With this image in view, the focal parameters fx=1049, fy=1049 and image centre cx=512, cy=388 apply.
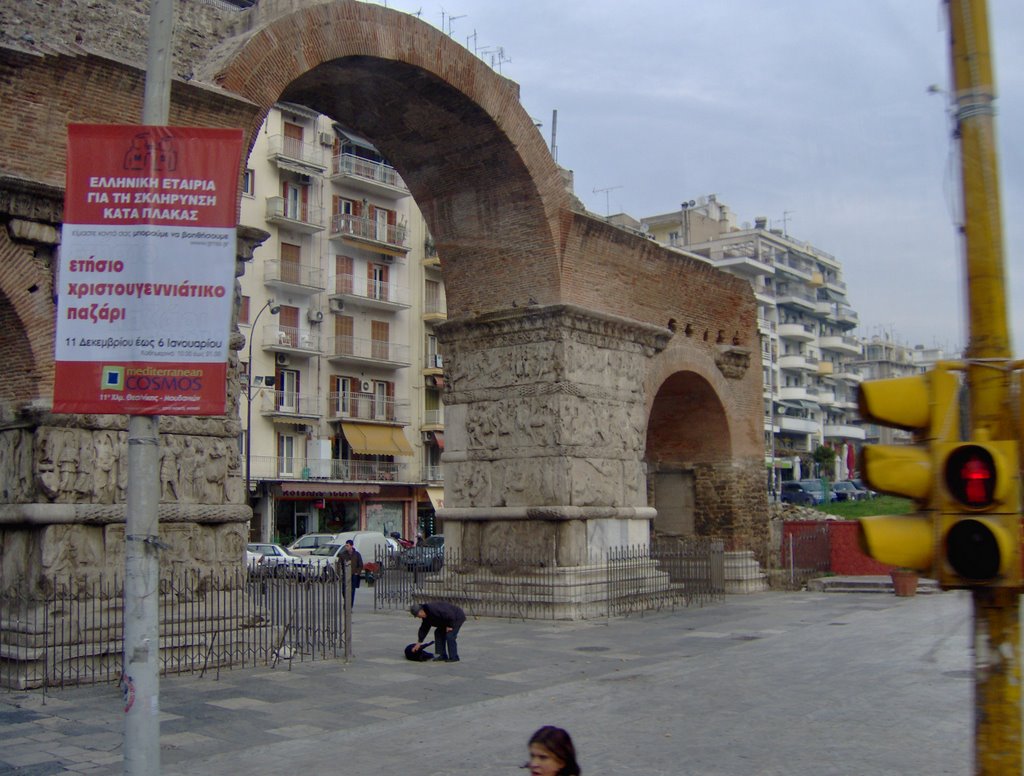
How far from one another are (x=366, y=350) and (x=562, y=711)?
2993cm

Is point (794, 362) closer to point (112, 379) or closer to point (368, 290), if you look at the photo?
point (368, 290)

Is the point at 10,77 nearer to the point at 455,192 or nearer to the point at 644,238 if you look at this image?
the point at 455,192

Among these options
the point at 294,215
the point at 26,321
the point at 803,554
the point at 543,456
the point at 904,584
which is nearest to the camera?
the point at 26,321

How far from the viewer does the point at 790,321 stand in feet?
211

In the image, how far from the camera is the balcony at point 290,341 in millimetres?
34425

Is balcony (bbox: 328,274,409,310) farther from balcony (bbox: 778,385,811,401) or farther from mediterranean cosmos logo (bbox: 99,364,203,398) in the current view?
mediterranean cosmos logo (bbox: 99,364,203,398)

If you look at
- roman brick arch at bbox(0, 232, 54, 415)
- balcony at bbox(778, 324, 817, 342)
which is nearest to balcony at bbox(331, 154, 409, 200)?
roman brick arch at bbox(0, 232, 54, 415)

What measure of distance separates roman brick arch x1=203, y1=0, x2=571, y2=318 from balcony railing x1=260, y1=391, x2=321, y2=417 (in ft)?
62.5

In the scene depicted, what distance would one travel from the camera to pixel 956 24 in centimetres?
379

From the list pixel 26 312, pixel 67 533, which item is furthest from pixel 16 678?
pixel 26 312

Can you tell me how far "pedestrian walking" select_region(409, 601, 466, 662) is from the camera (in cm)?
1119

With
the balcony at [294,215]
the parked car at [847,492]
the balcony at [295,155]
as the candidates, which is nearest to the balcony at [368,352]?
the balcony at [294,215]

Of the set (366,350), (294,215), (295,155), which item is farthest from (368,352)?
(295,155)

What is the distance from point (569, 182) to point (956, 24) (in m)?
14.9
